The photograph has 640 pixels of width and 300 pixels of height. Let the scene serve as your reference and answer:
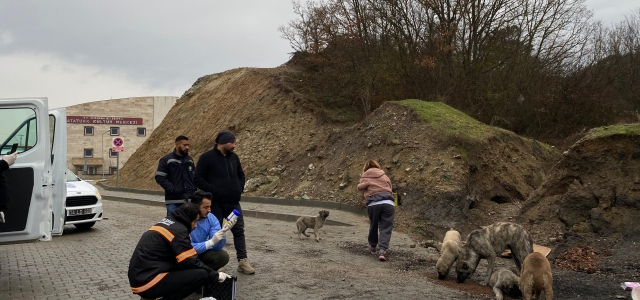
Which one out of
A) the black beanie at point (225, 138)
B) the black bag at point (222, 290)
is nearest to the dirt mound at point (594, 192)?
the black beanie at point (225, 138)

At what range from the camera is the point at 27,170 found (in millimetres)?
7379

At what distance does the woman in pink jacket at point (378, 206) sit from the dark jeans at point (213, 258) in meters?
3.86

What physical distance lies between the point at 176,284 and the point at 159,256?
317mm

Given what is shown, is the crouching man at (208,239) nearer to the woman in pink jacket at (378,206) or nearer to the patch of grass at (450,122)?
the woman in pink jacket at (378,206)

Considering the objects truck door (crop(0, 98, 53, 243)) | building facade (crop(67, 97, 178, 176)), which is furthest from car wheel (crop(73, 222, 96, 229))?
building facade (crop(67, 97, 178, 176))

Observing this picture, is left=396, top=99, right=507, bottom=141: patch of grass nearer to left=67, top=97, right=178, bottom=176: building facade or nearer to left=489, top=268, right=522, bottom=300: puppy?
left=489, top=268, right=522, bottom=300: puppy

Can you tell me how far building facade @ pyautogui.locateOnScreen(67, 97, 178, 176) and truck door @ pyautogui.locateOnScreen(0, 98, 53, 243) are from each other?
195ft

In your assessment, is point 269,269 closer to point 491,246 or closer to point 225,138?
point 225,138

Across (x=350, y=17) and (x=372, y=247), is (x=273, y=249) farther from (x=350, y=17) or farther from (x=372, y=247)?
(x=350, y=17)

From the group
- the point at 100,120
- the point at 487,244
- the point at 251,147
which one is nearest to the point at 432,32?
the point at 251,147

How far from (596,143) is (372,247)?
511cm

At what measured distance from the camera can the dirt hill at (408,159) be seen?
1442 cm

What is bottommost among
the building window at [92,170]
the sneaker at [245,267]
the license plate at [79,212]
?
the building window at [92,170]

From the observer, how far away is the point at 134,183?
29.9m
